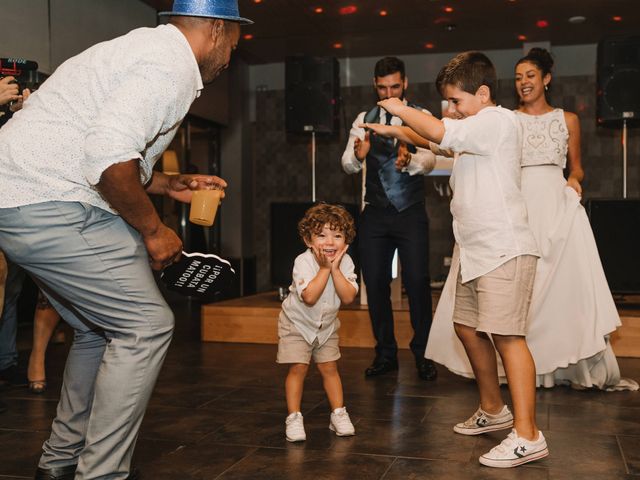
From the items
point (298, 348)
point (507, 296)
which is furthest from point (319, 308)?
point (507, 296)

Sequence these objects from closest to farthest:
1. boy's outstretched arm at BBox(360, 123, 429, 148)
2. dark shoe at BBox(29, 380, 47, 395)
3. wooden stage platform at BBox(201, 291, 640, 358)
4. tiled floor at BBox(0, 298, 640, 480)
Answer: tiled floor at BBox(0, 298, 640, 480) < boy's outstretched arm at BBox(360, 123, 429, 148) < dark shoe at BBox(29, 380, 47, 395) < wooden stage platform at BBox(201, 291, 640, 358)

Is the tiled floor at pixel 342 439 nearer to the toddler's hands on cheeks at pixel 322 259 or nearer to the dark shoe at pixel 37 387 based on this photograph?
the dark shoe at pixel 37 387

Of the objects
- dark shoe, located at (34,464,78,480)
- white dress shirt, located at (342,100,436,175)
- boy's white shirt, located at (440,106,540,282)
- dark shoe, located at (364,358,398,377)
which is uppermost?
white dress shirt, located at (342,100,436,175)

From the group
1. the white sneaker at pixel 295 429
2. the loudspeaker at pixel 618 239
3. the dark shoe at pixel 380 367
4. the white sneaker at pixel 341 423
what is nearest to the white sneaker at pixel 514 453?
the white sneaker at pixel 341 423

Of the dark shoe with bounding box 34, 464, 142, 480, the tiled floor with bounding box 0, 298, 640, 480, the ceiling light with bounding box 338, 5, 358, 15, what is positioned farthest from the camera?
the ceiling light with bounding box 338, 5, 358, 15

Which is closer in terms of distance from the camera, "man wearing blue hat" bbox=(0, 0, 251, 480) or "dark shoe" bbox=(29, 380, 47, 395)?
"man wearing blue hat" bbox=(0, 0, 251, 480)

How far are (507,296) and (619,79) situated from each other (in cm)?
332

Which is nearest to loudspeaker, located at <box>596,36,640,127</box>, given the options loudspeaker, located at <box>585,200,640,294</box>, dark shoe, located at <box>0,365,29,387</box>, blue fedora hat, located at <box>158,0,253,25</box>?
loudspeaker, located at <box>585,200,640,294</box>

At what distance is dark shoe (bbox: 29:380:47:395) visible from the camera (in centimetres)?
319

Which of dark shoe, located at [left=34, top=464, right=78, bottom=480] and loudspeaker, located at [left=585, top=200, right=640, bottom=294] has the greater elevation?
loudspeaker, located at [left=585, top=200, right=640, bottom=294]

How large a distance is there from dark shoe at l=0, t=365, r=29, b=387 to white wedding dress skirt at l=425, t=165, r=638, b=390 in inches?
74.7

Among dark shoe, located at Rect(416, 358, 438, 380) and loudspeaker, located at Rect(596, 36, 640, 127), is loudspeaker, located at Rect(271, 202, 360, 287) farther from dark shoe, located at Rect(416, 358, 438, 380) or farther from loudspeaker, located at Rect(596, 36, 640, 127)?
loudspeaker, located at Rect(596, 36, 640, 127)

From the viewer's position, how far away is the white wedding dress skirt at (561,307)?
3229 mm

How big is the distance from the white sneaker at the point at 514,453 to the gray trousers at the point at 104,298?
106 cm
